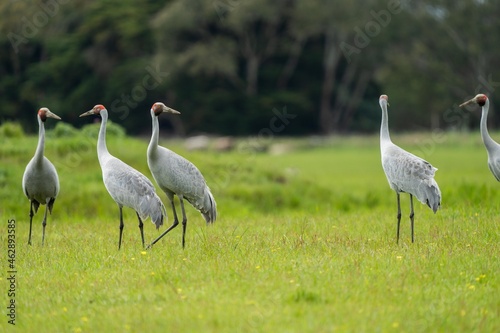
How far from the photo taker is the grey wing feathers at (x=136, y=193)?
11.2 meters

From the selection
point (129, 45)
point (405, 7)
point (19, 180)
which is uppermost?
point (405, 7)

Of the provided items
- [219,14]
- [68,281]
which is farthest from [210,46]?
[68,281]

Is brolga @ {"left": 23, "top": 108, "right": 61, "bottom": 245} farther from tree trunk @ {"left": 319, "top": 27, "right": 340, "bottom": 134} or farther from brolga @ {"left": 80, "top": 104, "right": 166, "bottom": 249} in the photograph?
tree trunk @ {"left": 319, "top": 27, "right": 340, "bottom": 134}

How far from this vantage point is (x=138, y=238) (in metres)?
12.5

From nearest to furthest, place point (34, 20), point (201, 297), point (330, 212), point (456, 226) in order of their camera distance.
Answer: point (201, 297) < point (456, 226) < point (330, 212) < point (34, 20)

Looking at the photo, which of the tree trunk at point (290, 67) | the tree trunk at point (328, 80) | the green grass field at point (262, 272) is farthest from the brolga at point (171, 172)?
the tree trunk at point (290, 67)

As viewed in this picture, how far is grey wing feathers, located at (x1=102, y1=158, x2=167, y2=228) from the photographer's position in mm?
11172

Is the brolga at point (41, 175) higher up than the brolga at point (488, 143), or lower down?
lower down

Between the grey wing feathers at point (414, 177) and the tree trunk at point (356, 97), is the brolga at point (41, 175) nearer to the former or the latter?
the grey wing feathers at point (414, 177)

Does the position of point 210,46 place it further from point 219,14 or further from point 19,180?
point 19,180

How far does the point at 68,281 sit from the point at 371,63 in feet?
159

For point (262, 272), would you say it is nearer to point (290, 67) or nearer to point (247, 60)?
point (247, 60)

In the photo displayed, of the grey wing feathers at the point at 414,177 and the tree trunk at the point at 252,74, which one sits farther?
Result: the tree trunk at the point at 252,74

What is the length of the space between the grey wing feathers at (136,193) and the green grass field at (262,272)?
50cm
